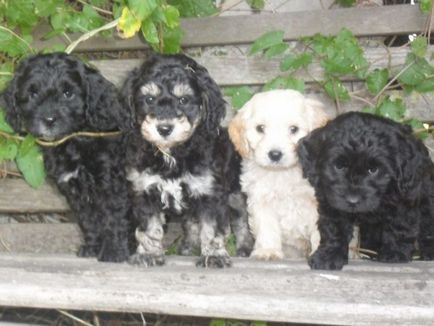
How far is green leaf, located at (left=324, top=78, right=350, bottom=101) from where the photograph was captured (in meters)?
3.97

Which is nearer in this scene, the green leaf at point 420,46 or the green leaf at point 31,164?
the green leaf at point 420,46

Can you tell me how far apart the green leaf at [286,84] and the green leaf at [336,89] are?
0.16 m

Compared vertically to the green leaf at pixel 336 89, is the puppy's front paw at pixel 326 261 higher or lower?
lower

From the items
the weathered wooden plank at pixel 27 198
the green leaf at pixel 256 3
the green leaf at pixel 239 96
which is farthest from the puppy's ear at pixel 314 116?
the weathered wooden plank at pixel 27 198

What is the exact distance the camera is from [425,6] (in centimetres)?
384

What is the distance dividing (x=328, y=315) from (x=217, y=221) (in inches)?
38.3

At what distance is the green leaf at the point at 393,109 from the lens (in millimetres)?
3873

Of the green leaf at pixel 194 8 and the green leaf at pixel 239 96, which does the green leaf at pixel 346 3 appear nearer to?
the green leaf at pixel 194 8

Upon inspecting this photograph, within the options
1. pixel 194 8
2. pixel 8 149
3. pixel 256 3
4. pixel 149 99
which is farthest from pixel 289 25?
pixel 8 149

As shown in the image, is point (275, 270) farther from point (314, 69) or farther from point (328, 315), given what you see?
point (314, 69)

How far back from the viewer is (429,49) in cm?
402

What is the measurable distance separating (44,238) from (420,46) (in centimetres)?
263

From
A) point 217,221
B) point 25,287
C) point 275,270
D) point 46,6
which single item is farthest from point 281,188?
point 46,6

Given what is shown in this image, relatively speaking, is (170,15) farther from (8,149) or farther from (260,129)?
(8,149)
